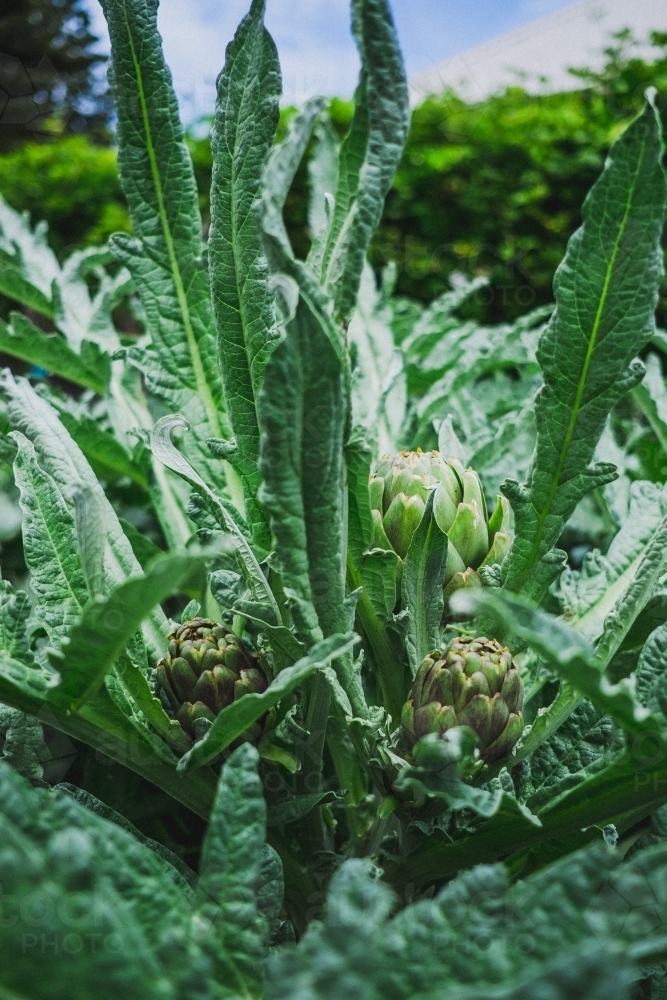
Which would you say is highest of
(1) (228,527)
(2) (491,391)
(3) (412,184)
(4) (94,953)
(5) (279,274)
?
(3) (412,184)

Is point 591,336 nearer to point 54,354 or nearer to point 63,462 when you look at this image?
point 63,462

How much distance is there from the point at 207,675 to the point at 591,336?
0.36 m

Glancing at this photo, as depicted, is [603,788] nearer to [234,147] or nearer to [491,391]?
[234,147]

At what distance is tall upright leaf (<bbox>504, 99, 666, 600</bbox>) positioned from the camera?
1.83 ft

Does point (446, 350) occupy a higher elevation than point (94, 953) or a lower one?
higher

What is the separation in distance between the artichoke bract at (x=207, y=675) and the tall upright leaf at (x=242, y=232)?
12 cm

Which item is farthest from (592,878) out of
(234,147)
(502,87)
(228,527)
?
(502,87)

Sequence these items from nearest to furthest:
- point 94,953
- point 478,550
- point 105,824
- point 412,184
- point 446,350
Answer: point 94,953, point 105,824, point 478,550, point 446,350, point 412,184

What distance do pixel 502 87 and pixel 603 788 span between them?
341cm

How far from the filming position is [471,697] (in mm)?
583

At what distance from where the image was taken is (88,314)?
1223 mm

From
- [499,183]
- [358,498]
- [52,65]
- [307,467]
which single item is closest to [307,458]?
[307,467]

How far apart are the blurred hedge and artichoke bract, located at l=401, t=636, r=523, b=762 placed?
2.43 meters

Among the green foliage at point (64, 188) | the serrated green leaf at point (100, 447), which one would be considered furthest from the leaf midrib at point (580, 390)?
the green foliage at point (64, 188)
